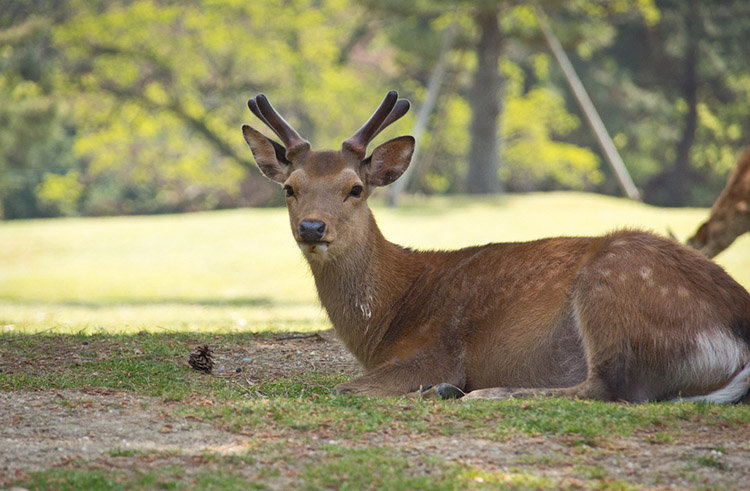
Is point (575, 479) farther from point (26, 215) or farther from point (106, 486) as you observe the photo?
point (26, 215)

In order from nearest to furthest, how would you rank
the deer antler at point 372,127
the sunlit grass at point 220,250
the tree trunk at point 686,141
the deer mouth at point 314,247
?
the deer mouth at point 314,247 < the deer antler at point 372,127 < the sunlit grass at point 220,250 < the tree trunk at point 686,141

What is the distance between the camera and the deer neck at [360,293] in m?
6.52

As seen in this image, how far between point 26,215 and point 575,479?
37130mm

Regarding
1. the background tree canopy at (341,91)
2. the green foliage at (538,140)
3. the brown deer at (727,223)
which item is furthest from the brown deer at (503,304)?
the green foliage at (538,140)

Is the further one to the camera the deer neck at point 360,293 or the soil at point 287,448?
the deer neck at point 360,293

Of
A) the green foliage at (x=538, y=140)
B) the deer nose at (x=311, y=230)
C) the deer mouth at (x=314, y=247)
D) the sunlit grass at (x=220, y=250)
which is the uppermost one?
the green foliage at (x=538, y=140)

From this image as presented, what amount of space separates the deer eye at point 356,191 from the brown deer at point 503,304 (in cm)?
1

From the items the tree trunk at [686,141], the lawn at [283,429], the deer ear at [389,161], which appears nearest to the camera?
the lawn at [283,429]

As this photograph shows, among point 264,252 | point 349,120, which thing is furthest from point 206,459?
point 349,120

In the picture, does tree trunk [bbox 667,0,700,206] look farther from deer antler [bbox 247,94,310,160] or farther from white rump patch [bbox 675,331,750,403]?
white rump patch [bbox 675,331,750,403]

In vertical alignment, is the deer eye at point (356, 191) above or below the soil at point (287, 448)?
above

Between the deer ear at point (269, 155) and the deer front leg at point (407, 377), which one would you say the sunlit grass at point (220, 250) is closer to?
the deer ear at point (269, 155)

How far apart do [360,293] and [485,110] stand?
21682mm

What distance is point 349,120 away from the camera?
37.2m
